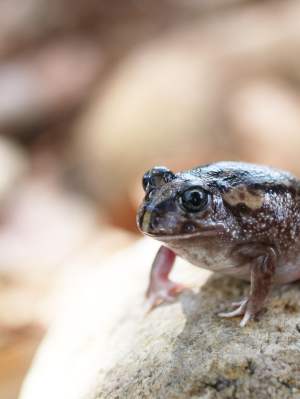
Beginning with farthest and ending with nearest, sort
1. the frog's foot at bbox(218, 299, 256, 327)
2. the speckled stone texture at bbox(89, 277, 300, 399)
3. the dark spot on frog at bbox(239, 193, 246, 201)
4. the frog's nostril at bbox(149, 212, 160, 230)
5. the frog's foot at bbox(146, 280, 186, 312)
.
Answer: the frog's foot at bbox(146, 280, 186, 312) → the dark spot on frog at bbox(239, 193, 246, 201) → the frog's foot at bbox(218, 299, 256, 327) → the frog's nostril at bbox(149, 212, 160, 230) → the speckled stone texture at bbox(89, 277, 300, 399)

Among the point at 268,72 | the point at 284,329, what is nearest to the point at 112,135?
the point at 268,72

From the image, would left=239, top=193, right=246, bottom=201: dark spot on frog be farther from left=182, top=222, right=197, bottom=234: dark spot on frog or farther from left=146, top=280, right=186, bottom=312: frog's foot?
left=146, top=280, right=186, bottom=312: frog's foot

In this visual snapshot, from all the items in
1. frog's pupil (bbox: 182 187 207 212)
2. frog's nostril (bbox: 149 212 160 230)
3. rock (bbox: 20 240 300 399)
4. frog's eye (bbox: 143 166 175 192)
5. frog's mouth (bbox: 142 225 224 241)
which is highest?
frog's eye (bbox: 143 166 175 192)

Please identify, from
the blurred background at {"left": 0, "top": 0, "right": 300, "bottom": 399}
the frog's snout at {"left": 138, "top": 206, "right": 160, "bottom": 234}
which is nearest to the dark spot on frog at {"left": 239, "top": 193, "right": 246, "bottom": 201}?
the frog's snout at {"left": 138, "top": 206, "right": 160, "bottom": 234}

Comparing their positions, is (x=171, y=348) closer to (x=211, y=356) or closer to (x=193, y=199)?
(x=211, y=356)

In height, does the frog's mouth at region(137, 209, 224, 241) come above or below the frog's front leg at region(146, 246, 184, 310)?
above

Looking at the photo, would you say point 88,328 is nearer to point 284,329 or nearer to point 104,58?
point 284,329

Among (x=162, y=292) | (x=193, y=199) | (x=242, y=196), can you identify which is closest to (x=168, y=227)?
(x=193, y=199)
